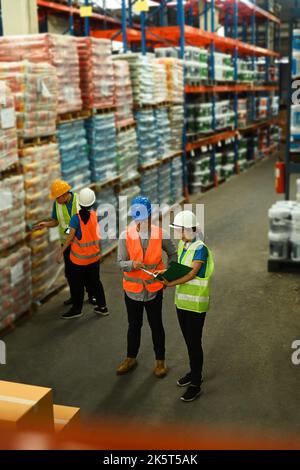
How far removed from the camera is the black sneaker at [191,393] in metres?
4.87

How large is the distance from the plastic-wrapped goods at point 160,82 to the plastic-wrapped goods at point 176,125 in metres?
0.58

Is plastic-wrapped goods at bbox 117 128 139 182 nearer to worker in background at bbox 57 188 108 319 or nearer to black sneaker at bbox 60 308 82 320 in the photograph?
worker in background at bbox 57 188 108 319

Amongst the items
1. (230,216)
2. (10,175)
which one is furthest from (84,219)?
(230,216)

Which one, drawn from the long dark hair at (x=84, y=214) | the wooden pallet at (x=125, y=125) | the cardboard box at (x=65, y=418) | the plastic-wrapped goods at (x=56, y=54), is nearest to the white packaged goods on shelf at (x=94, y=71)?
the plastic-wrapped goods at (x=56, y=54)

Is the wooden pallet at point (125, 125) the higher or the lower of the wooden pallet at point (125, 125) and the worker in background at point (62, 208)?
the higher

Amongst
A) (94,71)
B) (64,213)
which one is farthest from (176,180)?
(64,213)

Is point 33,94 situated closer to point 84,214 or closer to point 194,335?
point 84,214

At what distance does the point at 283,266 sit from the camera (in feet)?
27.3

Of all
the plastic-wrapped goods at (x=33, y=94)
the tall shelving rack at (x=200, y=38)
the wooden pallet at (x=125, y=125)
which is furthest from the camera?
the tall shelving rack at (x=200, y=38)

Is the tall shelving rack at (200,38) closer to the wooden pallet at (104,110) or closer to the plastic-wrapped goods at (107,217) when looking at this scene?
the wooden pallet at (104,110)

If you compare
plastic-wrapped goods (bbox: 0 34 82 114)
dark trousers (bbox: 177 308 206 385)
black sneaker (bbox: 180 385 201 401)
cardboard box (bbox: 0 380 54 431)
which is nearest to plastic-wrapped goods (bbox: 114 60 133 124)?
plastic-wrapped goods (bbox: 0 34 82 114)

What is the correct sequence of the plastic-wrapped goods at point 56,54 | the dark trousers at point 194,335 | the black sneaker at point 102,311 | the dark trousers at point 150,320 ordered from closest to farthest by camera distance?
the dark trousers at point 194,335, the dark trousers at point 150,320, the black sneaker at point 102,311, the plastic-wrapped goods at point 56,54
